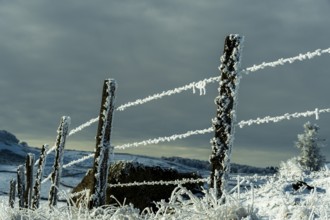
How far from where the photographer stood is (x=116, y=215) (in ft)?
13.1

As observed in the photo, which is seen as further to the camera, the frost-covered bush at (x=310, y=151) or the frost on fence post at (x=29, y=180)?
the frost-covered bush at (x=310, y=151)

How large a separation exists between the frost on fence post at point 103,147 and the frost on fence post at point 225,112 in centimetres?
223

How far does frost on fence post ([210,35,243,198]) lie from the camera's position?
507 centimetres

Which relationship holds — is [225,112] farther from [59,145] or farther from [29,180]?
[29,180]

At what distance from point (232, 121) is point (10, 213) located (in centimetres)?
211

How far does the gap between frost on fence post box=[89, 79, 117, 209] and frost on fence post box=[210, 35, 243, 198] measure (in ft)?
7.31

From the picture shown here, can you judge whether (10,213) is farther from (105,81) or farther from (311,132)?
(311,132)

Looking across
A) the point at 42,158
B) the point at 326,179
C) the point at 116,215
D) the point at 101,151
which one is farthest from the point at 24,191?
the point at 116,215

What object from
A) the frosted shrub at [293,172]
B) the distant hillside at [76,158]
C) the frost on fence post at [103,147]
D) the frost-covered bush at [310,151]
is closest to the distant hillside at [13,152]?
the distant hillside at [76,158]

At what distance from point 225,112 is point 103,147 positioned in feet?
7.85

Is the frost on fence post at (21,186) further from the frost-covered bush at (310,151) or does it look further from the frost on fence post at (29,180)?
the frost-covered bush at (310,151)

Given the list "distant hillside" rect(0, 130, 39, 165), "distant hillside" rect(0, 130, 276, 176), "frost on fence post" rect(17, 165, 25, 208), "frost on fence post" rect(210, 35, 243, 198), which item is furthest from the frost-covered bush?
"frost on fence post" rect(210, 35, 243, 198)

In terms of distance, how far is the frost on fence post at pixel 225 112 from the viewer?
5.07m

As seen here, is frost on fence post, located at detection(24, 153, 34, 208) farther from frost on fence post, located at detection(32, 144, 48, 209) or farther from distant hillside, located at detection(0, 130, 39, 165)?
distant hillside, located at detection(0, 130, 39, 165)
